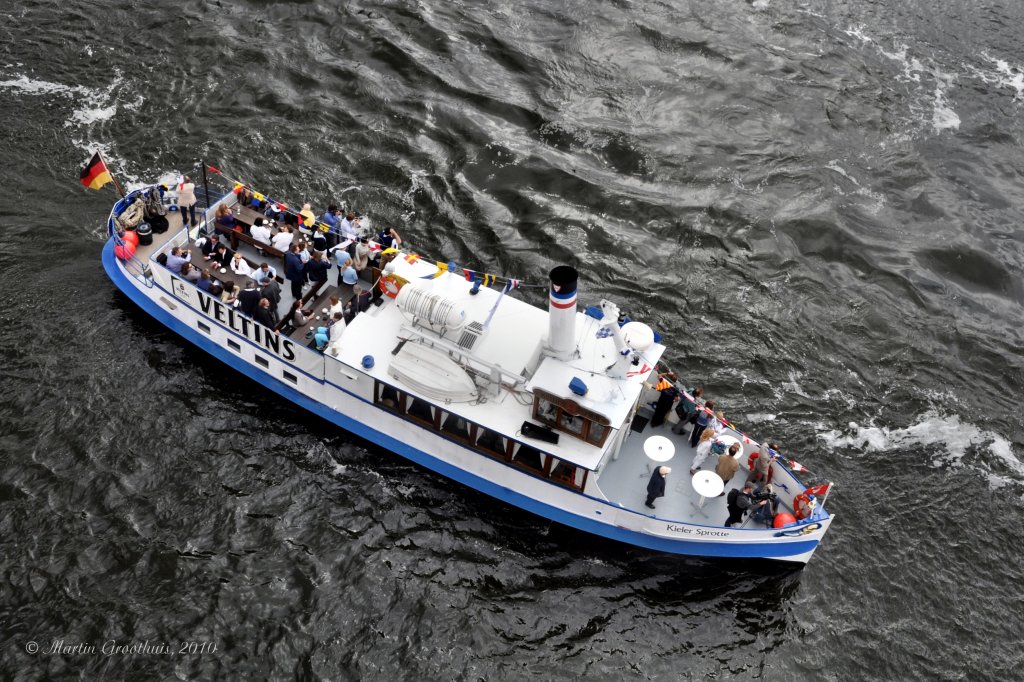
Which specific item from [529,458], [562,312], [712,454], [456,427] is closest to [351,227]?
[456,427]

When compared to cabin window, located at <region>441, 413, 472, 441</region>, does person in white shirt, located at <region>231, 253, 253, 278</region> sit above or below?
above

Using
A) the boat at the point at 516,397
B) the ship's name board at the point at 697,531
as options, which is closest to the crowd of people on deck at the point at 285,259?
the boat at the point at 516,397

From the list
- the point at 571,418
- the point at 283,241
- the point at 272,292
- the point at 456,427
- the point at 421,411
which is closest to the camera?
the point at 571,418

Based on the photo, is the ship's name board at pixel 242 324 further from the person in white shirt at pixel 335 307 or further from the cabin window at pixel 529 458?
the cabin window at pixel 529 458

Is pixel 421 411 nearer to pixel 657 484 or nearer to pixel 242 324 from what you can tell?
pixel 242 324

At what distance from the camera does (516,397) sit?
21844mm

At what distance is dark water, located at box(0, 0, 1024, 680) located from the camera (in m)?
21.2

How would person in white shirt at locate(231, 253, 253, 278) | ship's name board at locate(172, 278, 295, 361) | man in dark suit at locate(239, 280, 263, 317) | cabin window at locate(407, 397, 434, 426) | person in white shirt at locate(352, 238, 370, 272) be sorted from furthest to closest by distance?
1. person in white shirt at locate(231, 253, 253, 278)
2. person in white shirt at locate(352, 238, 370, 272)
3. man in dark suit at locate(239, 280, 263, 317)
4. ship's name board at locate(172, 278, 295, 361)
5. cabin window at locate(407, 397, 434, 426)

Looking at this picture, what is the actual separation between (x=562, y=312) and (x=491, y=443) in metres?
4.42

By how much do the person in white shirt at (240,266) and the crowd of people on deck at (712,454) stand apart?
42.4 ft

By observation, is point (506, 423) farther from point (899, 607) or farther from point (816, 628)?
point (899, 607)

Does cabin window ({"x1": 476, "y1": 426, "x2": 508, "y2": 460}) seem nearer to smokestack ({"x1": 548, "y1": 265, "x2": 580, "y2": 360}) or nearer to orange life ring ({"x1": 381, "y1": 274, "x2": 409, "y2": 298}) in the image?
smokestack ({"x1": 548, "y1": 265, "x2": 580, "y2": 360})

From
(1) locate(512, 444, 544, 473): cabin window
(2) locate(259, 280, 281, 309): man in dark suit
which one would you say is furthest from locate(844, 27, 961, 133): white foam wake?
(2) locate(259, 280, 281, 309): man in dark suit

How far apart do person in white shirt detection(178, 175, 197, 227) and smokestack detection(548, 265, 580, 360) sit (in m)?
12.9
